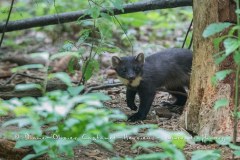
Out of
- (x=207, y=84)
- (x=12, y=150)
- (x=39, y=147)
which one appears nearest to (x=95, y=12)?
(x=207, y=84)

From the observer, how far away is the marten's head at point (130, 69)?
24.2 feet

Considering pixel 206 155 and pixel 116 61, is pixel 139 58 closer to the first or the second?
pixel 116 61

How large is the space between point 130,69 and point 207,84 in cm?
199

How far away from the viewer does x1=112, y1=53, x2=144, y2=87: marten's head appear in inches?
290

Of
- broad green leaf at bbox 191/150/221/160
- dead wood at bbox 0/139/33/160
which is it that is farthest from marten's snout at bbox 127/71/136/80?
broad green leaf at bbox 191/150/221/160

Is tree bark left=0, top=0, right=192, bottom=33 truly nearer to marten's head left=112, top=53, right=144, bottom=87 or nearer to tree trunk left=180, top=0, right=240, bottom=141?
marten's head left=112, top=53, right=144, bottom=87

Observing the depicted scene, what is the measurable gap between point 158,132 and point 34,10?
11910 millimetres

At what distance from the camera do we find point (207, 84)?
5.62 m

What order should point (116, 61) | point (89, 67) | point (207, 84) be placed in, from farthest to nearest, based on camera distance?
point (116, 61)
point (89, 67)
point (207, 84)

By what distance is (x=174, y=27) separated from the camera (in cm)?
1339

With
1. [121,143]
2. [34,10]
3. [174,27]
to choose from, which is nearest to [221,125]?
[121,143]

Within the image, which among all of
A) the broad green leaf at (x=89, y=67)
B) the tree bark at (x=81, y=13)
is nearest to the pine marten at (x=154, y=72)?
the broad green leaf at (x=89, y=67)

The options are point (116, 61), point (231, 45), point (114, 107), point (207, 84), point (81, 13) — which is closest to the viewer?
point (231, 45)

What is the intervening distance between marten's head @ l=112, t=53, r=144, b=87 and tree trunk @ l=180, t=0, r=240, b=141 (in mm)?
1589
